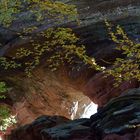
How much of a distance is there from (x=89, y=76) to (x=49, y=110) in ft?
24.2

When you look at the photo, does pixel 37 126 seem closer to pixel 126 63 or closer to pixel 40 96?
pixel 40 96

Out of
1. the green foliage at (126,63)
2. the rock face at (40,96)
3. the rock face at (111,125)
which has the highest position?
the rock face at (40,96)

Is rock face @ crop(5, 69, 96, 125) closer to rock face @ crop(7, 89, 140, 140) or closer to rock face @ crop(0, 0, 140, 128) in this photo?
rock face @ crop(0, 0, 140, 128)

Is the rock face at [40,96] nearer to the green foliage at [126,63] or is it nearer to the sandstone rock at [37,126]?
the sandstone rock at [37,126]

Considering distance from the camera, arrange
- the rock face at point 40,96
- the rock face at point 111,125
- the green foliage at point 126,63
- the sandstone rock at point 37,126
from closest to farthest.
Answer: the green foliage at point 126,63 < the rock face at point 111,125 < the sandstone rock at point 37,126 < the rock face at point 40,96

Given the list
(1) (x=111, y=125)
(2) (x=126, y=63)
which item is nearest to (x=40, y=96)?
(1) (x=111, y=125)

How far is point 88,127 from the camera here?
10531 mm

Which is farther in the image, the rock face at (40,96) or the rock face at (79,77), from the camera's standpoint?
the rock face at (40,96)

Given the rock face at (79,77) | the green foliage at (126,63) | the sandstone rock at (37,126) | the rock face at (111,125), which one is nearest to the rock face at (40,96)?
the rock face at (79,77)

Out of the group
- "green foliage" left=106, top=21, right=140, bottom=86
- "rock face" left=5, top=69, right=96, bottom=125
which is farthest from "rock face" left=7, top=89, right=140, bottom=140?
"rock face" left=5, top=69, right=96, bottom=125

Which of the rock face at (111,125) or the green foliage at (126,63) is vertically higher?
the green foliage at (126,63)

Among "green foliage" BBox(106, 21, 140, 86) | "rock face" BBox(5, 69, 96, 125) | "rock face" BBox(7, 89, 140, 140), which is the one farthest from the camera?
"rock face" BBox(5, 69, 96, 125)

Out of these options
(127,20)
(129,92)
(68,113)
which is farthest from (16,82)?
(129,92)

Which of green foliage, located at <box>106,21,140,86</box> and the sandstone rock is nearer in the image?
green foliage, located at <box>106,21,140,86</box>
